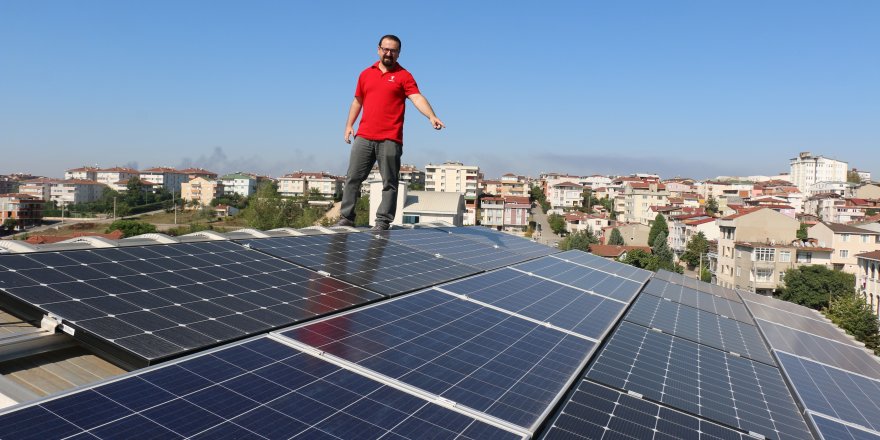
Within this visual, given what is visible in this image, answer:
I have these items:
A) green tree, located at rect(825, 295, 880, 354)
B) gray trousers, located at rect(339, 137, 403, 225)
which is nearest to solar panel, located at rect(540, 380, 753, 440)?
gray trousers, located at rect(339, 137, 403, 225)

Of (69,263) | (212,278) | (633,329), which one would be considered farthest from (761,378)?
(69,263)

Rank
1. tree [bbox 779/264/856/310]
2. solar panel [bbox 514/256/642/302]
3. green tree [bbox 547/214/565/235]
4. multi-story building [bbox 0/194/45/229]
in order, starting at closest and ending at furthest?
solar panel [bbox 514/256/642/302]
tree [bbox 779/264/856/310]
multi-story building [bbox 0/194/45/229]
green tree [bbox 547/214/565/235]

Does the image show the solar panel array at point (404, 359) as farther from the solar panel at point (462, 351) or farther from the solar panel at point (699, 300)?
the solar panel at point (699, 300)

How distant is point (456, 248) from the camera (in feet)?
49.6

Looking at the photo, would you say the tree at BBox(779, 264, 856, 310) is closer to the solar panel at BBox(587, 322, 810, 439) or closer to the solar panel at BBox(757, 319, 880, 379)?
the solar panel at BBox(757, 319, 880, 379)

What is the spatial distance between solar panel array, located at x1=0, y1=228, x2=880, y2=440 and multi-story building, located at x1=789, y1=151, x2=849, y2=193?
205914 millimetres

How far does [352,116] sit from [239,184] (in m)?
183

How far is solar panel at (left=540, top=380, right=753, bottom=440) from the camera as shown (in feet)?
18.1

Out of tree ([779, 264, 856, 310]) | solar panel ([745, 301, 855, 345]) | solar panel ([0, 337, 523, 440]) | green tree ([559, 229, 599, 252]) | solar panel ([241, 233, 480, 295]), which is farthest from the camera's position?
green tree ([559, 229, 599, 252])

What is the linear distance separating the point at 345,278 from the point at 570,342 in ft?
11.8

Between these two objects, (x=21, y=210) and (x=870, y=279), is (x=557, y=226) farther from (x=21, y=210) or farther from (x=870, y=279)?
(x=21, y=210)

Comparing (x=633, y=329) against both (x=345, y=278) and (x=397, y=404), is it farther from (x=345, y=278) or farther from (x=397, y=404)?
(x=397, y=404)

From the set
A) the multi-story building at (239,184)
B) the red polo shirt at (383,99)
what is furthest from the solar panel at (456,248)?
the multi-story building at (239,184)

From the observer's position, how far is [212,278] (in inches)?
→ 316
